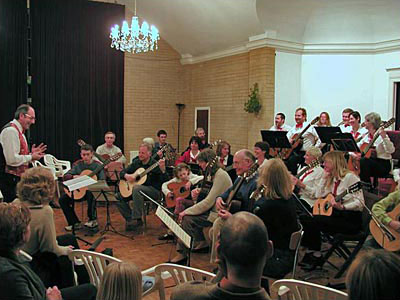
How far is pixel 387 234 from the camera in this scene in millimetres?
3678

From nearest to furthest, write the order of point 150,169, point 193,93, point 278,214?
point 278,214 → point 150,169 → point 193,93

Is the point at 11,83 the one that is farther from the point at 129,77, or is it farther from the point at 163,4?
the point at 163,4

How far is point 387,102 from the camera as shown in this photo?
8.95 meters

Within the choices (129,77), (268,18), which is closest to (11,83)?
(129,77)

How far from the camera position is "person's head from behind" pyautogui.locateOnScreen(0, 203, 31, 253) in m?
2.07

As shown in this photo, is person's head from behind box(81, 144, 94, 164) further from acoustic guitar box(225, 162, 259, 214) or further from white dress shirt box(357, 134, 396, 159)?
white dress shirt box(357, 134, 396, 159)

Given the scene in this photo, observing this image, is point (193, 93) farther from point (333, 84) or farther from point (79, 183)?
point (79, 183)

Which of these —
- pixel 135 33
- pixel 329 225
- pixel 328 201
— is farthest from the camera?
pixel 135 33

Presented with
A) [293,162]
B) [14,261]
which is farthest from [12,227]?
[293,162]

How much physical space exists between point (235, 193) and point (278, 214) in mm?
877

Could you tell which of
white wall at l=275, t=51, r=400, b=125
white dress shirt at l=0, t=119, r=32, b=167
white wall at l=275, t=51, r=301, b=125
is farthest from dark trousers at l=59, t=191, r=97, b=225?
white wall at l=275, t=51, r=400, b=125

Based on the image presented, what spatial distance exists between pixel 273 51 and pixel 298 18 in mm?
844

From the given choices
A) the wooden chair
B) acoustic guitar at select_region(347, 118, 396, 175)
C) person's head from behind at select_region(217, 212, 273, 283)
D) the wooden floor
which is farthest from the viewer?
acoustic guitar at select_region(347, 118, 396, 175)

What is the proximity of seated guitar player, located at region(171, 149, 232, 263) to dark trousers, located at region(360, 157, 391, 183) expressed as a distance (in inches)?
109
